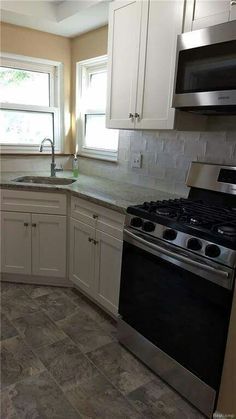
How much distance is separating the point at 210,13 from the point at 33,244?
2.04 meters

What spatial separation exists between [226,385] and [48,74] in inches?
121

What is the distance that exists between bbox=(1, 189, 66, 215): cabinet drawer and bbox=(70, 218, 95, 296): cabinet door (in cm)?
17

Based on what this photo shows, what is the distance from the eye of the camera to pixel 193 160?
7.20 ft

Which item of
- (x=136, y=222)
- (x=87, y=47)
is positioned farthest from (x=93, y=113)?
(x=136, y=222)

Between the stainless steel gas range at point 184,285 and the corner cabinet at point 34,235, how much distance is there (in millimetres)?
858

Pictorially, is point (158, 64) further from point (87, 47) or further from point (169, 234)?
point (87, 47)

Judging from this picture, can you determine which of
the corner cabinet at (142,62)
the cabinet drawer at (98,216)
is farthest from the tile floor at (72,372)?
the corner cabinet at (142,62)

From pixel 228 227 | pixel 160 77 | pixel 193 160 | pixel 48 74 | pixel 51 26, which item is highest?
pixel 51 26

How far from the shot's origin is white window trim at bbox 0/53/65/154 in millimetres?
3002

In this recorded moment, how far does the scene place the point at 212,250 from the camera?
138cm

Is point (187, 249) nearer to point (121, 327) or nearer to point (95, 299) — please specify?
point (121, 327)

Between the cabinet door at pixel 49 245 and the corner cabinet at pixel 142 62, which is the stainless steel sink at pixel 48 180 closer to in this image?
the cabinet door at pixel 49 245

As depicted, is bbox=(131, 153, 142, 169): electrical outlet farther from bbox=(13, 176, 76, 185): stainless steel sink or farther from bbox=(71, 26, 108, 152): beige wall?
bbox=(71, 26, 108, 152): beige wall

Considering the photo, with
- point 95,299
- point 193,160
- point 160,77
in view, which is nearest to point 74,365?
point 95,299
